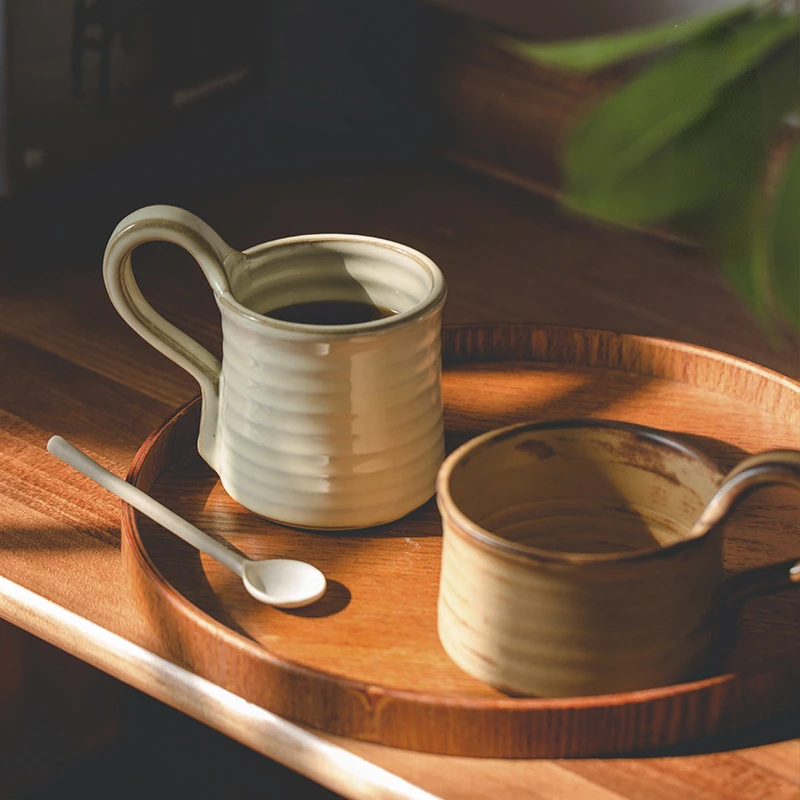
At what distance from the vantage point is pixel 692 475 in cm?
51

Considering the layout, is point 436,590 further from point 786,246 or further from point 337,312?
point 786,246

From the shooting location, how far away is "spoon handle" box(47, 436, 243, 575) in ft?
1.83

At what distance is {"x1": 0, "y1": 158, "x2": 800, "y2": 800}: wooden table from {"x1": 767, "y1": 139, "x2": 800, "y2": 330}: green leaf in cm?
2

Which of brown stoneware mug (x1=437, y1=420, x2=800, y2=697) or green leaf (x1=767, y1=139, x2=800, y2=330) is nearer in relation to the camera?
green leaf (x1=767, y1=139, x2=800, y2=330)

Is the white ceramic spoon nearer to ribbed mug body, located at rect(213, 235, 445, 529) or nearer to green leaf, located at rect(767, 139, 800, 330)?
ribbed mug body, located at rect(213, 235, 445, 529)

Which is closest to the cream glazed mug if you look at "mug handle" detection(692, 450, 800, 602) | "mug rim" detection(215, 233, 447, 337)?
"mug rim" detection(215, 233, 447, 337)

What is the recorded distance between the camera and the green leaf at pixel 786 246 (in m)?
0.22

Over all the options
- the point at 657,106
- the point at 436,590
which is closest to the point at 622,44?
the point at 657,106

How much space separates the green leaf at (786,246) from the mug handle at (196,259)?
0.37m

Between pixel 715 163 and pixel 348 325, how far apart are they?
0.33 meters

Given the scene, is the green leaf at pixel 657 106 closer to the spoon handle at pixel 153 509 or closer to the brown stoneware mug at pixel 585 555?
the brown stoneware mug at pixel 585 555

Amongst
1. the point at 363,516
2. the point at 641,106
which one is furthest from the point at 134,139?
the point at 641,106

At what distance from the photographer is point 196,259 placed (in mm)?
583

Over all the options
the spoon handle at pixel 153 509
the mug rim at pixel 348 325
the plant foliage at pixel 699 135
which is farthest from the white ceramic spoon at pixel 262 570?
the plant foliage at pixel 699 135
